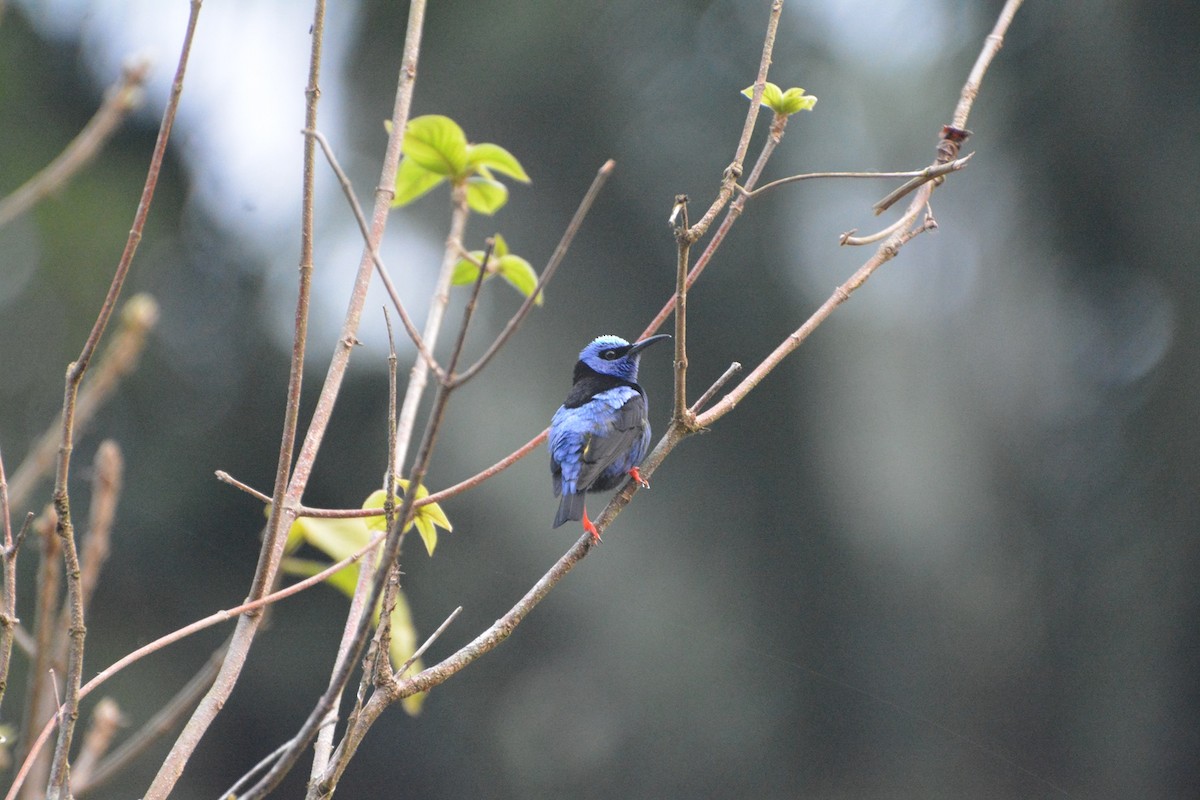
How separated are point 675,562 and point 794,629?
1306 millimetres

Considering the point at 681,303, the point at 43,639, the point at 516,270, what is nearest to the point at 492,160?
the point at 516,270

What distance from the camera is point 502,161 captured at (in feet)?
6.51

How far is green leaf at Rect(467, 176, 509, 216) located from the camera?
2080 millimetres

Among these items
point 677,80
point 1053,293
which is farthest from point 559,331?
point 1053,293

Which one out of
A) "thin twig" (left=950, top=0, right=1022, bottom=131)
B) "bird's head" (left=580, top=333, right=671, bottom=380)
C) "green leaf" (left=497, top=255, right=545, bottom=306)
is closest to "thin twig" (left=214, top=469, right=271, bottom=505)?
"green leaf" (left=497, top=255, right=545, bottom=306)

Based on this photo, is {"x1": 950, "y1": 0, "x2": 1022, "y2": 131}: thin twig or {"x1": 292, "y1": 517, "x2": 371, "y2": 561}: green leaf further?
{"x1": 950, "y1": 0, "x2": 1022, "y2": 131}: thin twig

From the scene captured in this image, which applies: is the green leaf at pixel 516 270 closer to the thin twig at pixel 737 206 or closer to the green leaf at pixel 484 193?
the green leaf at pixel 484 193

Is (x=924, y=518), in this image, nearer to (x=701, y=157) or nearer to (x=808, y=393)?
(x=808, y=393)

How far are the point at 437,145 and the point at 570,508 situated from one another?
2.11m

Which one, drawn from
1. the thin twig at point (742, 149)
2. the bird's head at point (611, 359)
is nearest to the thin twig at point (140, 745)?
the thin twig at point (742, 149)

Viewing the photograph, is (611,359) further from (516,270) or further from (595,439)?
(516,270)

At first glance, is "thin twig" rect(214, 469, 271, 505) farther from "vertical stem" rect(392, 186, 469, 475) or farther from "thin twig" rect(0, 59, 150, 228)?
"thin twig" rect(0, 59, 150, 228)

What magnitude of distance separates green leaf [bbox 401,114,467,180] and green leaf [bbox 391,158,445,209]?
37 millimetres

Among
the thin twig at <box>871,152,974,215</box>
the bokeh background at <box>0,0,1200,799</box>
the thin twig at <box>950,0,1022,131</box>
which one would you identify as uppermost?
the thin twig at <box>950,0,1022,131</box>
